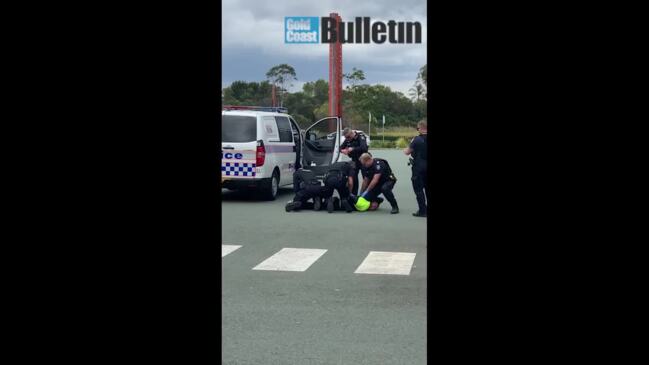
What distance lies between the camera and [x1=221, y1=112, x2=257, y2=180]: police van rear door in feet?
55.5

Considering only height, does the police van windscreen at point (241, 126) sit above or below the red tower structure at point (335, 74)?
below

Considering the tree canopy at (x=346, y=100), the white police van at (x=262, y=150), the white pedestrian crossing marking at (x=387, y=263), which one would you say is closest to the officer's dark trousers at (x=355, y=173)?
the white police van at (x=262, y=150)

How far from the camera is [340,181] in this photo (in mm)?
15484

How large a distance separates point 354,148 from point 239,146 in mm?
2261

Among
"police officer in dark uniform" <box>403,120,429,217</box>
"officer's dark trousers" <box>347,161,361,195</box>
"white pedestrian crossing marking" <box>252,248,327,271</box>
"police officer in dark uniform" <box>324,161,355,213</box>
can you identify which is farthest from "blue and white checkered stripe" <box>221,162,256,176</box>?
"white pedestrian crossing marking" <box>252,248,327,271</box>

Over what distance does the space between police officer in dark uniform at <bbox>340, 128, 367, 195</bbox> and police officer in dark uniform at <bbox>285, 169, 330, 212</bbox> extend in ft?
2.36

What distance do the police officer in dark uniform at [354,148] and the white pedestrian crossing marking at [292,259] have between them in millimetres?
5360

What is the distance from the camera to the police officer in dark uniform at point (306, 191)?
15.7m

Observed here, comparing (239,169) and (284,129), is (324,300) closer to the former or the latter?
(239,169)

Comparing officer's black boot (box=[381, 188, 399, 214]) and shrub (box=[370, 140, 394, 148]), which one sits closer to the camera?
officer's black boot (box=[381, 188, 399, 214])

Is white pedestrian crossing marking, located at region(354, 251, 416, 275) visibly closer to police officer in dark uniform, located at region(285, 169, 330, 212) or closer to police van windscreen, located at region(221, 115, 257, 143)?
police officer in dark uniform, located at region(285, 169, 330, 212)

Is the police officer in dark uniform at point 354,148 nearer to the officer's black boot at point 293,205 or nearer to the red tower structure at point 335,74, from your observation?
the officer's black boot at point 293,205
